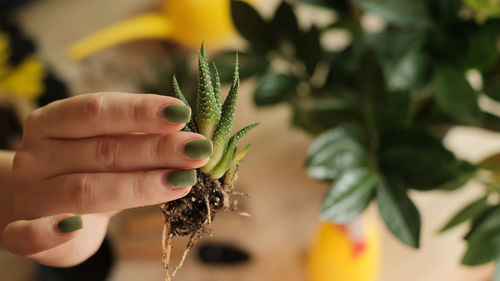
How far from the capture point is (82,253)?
0.97 ft

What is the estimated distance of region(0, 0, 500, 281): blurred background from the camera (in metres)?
0.47

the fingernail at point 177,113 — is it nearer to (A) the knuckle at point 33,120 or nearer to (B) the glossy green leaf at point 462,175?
(A) the knuckle at point 33,120

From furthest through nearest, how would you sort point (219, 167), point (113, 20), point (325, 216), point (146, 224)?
point (113, 20) → point (146, 224) → point (325, 216) → point (219, 167)

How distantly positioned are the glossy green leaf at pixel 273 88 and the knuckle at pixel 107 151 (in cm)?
27

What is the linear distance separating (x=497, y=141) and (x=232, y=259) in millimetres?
475

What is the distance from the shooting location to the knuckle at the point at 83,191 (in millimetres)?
230

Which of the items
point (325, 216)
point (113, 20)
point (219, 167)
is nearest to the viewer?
point (219, 167)

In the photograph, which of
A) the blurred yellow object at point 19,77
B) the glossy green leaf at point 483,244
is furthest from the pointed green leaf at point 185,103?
the blurred yellow object at point 19,77

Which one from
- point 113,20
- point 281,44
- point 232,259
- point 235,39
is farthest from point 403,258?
point 113,20

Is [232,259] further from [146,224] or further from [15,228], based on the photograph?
[15,228]

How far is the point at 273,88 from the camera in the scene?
487 millimetres

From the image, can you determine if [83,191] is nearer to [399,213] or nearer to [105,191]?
[105,191]

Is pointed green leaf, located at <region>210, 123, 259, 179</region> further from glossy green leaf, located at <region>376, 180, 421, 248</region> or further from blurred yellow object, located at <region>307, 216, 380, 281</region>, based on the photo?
blurred yellow object, located at <region>307, 216, 380, 281</region>

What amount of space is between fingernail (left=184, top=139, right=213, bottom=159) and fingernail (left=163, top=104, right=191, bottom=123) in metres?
0.01
